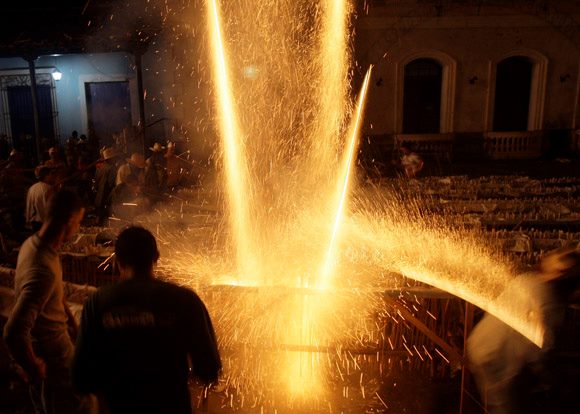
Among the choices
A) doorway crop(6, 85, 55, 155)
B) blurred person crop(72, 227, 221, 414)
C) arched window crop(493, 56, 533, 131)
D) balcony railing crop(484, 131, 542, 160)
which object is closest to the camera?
blurred person crop(72, 227, 221, 414)

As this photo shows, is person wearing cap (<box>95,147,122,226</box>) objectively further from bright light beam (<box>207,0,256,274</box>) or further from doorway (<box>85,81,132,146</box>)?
doorway (<box>85,81,132,146</box>)

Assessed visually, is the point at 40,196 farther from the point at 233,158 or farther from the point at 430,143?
the point at 430,143

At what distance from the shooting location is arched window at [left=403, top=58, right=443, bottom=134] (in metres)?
18.4

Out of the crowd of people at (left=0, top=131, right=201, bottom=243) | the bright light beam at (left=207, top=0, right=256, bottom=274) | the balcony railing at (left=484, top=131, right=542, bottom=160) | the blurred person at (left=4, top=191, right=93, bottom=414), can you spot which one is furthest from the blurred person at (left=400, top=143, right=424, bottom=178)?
the blurred person at (left=4, top=191, right=93, bottom=414)

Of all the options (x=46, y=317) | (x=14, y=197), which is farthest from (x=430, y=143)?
(x=46, y=317)

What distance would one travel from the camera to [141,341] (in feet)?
7.60

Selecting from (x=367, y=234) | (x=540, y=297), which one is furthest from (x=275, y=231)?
(x=540, y=297)

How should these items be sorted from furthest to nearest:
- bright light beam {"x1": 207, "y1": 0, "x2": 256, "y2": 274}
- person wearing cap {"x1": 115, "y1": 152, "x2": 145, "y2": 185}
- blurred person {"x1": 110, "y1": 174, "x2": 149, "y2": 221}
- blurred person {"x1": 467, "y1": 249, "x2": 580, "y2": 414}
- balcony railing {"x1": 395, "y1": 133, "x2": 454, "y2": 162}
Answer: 1. balcony railing {"x1": 395, "y1": 133, "x2": 454, "y2": 162}
2. person wearing cap {"x1": 115, "y1": 152, "x2": 145, "y2": 185}
3. blurred person {"x1": 110, "y1": 174, "x2": 149, "y2": 221}
4. bright light beam {"x1": 207, "y1": 0, "x2": 256, "y2": 274}
5. blurred person {"x1": 467, "y1": 249, "x2": 580, "y2": 414}

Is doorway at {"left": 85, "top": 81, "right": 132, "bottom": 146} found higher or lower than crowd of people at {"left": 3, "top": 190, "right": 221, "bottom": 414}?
higher

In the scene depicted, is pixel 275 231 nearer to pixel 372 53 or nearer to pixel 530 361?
pixel 530 361

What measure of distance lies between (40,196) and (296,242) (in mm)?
3787

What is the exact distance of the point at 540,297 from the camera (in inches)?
122

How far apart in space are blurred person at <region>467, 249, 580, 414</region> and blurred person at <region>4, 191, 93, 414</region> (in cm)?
265

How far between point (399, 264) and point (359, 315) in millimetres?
1527
